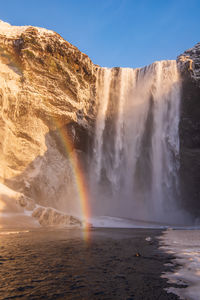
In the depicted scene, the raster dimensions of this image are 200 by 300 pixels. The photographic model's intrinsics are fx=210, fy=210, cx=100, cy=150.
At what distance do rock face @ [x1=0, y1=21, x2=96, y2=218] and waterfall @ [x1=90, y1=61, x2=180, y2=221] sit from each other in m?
4.98

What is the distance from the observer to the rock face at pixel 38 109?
56.8 ft

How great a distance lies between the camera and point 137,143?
88.2 feet

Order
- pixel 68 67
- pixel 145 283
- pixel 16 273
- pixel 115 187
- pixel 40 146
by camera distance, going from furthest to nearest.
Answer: pixel 115 187 → pixel 68 67 → pixel 40 146 → pixel 16 273 → pixel 145 283

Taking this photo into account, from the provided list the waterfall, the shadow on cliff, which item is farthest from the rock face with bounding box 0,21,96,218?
the waterfall

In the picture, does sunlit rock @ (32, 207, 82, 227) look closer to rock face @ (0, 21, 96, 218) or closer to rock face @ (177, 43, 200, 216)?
rock face @ (0, 21, 96, 218)

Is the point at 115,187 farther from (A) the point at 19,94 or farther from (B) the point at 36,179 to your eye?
(A) the point at 19,94

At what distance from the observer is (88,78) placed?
79.9 feet

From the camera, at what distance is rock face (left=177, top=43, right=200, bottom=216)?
25594 mm

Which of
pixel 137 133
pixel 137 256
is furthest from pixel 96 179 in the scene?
pixel 137 256

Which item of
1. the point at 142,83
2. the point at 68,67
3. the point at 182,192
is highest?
the point at 142,83

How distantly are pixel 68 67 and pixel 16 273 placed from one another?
21573 millimetres

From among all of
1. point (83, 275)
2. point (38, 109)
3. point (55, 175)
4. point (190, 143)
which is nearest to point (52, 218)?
point (55, 175)

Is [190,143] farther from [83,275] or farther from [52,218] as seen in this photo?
[83,275]

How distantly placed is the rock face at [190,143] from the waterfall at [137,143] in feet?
3.30
